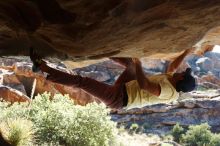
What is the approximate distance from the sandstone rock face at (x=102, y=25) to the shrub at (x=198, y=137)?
25.7 metres

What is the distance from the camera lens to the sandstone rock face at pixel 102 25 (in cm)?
452

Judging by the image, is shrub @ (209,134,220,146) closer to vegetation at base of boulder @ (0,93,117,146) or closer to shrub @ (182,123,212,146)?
shrub @ (182,123,212,146)

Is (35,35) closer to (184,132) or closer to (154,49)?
(154,49)

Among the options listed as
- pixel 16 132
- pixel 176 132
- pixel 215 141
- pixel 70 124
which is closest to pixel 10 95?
pixel 70 124

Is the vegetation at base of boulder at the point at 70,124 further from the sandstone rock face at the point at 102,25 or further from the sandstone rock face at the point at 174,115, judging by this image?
the sandstone rock face at the point at 174,115

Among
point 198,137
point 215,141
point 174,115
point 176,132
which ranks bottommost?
point 215,141

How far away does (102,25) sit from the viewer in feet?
16.0

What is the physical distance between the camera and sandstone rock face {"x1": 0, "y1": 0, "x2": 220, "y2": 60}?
4.52 metres

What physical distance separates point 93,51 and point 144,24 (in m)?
1.14

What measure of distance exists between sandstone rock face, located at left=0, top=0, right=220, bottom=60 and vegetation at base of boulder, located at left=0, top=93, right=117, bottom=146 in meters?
10.1

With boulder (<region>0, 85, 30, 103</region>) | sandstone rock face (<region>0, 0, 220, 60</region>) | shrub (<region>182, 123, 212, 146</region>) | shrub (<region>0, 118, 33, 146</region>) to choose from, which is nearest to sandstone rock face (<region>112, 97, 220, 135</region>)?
shrub (<region>182, 123, 212, 146</region>)

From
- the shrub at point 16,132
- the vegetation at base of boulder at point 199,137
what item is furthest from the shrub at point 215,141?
the shrub at point 16,132

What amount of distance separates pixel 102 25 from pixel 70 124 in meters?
11.9

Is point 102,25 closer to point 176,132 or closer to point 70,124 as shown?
point 70,124
